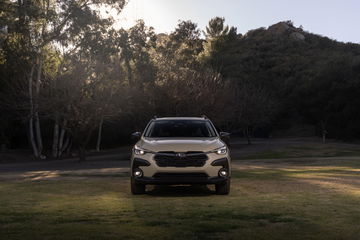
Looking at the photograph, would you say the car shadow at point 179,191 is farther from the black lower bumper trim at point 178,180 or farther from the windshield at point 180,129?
the windshield at point 180,129

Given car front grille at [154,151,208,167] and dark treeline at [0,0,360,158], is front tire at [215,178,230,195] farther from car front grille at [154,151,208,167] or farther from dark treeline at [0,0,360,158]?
dark treeline at [0,0,360,158]

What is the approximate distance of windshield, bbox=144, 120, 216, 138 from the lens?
1216cm

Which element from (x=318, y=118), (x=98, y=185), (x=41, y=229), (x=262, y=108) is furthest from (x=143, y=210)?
(x=318, y=118)

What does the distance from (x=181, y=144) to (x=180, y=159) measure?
1.16ft

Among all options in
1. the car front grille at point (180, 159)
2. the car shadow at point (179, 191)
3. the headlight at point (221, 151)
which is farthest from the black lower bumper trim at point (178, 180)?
the car shadow at point (179, 191)

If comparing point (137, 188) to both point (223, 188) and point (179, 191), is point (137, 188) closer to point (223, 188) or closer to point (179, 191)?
point (179, 191)

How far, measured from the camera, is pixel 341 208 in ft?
29.4

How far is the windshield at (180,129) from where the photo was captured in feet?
39.9

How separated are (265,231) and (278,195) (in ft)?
14.7

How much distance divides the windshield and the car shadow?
135 centimetres

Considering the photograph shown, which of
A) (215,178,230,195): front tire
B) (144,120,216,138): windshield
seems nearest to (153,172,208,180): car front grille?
(215,178,230,195): front tire

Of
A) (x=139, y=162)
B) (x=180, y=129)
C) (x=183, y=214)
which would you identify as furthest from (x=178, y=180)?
(x=183, y=214)

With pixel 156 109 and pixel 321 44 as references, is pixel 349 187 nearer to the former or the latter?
pixel 156 109

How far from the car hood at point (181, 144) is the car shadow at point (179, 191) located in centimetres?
127
